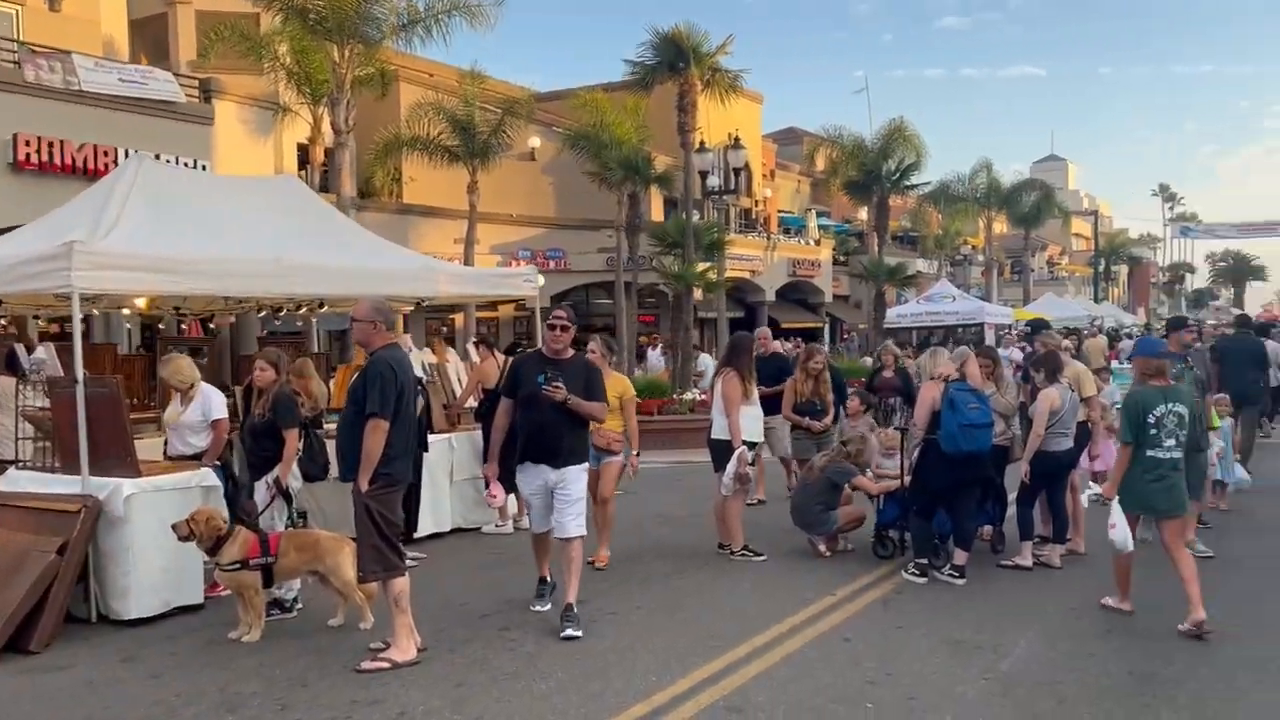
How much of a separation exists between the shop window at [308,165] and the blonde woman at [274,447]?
19514 millimetres

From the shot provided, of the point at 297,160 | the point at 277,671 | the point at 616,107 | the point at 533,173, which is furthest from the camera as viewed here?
the point at 533,173

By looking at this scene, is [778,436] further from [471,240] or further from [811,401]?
[471,240]

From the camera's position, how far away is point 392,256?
31.1ft

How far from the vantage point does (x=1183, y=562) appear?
6.03 metres

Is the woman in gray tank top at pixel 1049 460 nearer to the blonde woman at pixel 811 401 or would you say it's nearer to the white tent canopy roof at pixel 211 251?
the blonde woman at pixel 811 401

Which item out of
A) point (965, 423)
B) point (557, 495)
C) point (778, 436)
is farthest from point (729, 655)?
point (778, 436)

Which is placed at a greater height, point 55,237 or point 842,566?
point 55,237

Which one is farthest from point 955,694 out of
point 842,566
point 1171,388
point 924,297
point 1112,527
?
point 924,297

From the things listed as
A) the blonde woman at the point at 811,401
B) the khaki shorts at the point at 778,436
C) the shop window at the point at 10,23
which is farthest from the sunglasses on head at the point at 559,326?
the shop window at the point at 10,23

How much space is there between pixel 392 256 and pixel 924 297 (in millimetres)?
18701

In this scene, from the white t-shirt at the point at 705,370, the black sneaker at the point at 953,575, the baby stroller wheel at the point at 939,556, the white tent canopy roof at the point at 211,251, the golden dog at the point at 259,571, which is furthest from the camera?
the white t-shirt at the point at 705,370

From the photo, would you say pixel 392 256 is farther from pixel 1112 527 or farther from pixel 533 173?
pixel 533 173

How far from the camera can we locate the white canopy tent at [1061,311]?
33250 millimetres

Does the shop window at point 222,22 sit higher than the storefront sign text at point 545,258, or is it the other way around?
the shop window at point 222,22
